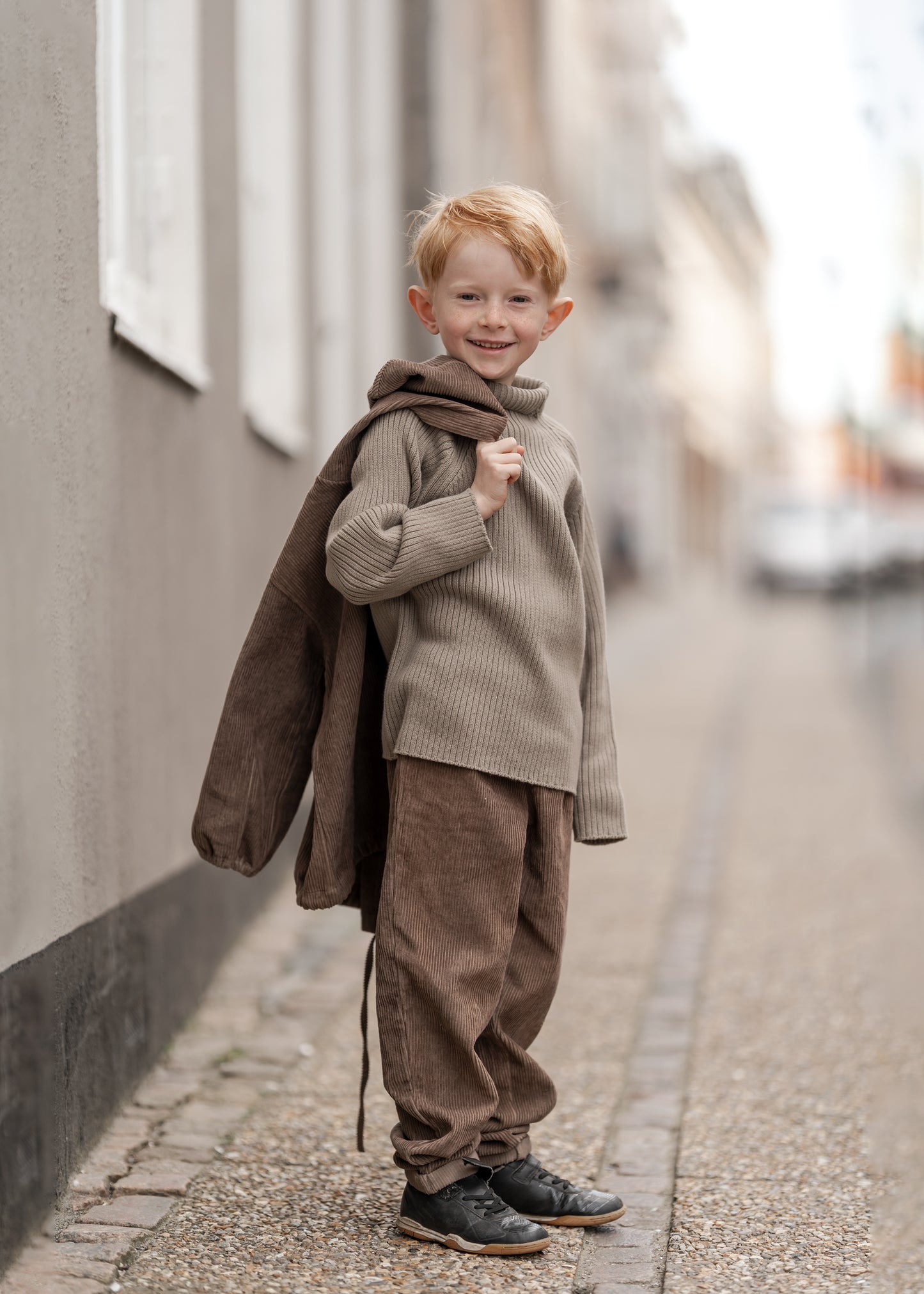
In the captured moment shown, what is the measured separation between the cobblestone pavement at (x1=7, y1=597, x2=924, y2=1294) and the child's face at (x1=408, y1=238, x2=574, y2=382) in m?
1.52

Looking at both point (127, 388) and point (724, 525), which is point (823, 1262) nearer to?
point (127, 388)

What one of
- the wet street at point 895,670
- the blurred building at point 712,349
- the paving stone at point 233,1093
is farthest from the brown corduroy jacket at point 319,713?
the blurred building at point 712,349

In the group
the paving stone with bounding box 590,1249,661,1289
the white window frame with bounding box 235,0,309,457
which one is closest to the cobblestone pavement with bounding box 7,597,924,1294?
the paving stone with bounding box 590,1249,661,1289

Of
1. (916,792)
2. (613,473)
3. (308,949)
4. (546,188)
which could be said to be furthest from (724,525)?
(308,949)

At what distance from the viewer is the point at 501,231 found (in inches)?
117

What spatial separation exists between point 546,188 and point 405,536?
746 inches

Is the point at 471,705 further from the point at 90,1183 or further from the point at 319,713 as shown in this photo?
the point at 90,1183

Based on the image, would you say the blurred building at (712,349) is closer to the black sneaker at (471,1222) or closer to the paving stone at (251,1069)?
the paving stone at (251,1069)

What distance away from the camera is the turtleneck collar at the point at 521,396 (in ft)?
10.2

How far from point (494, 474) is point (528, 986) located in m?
0.89

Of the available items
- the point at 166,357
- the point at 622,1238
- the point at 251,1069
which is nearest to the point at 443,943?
the point at 622,1238

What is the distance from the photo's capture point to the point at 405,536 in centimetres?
290

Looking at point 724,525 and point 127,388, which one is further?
point 724,525

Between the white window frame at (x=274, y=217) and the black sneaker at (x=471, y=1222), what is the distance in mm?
3155
